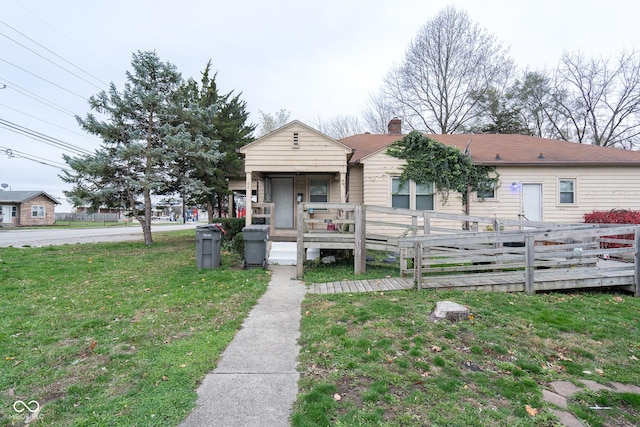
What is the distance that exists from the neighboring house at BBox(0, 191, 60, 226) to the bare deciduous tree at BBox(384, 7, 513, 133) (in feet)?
138

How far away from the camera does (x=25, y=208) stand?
3575 centimetres

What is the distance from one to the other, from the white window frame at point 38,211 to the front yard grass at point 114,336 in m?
38.5

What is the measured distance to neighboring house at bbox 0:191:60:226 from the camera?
1369 inches

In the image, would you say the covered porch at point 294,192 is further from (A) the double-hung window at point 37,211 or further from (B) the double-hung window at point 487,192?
(A) the double-hung window at point 37,211

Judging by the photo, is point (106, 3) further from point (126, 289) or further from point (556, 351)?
point (556, 351)

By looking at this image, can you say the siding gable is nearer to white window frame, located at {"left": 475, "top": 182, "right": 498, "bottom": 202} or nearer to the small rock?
white window frame, located at {"left": 475, "top": 182, "right": 498, "bottom": 202}

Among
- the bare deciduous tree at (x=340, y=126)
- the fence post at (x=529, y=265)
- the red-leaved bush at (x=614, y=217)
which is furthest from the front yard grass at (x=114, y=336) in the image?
the bare deciduous tree at (x=340, y=126)

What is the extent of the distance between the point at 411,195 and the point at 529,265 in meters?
6.21

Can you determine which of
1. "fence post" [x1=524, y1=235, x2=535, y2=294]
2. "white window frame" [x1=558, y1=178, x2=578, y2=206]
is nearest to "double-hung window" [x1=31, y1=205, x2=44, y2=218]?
"fence post" [x1=524, y1=235, x2=535, y2=294]

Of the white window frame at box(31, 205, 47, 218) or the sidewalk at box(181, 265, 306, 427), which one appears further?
the white window frame at box(31, 205, 47, 218)

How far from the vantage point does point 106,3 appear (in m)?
14.0

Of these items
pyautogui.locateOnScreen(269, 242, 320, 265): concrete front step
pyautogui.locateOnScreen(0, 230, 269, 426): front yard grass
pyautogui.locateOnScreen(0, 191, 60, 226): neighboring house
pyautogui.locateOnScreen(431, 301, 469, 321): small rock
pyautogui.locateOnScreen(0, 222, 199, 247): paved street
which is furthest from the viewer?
pyautogui.locateOnScreen(0, 191, 60, 226): neighboring house

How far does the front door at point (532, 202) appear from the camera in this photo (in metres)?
12.1

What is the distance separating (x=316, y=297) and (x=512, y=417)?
12.0ft
